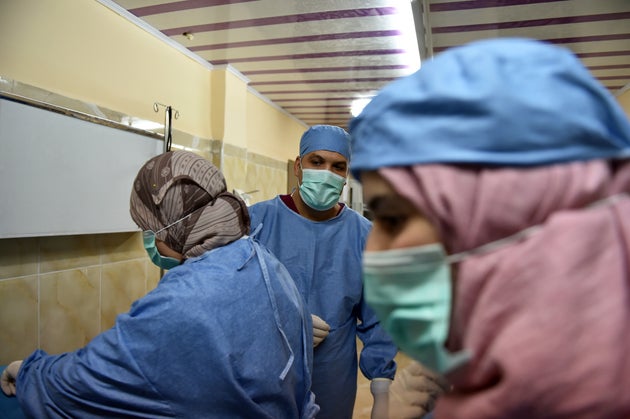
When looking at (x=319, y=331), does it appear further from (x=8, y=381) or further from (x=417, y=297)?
(x=417, y=297)

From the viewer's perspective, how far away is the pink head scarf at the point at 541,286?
0.35 metres

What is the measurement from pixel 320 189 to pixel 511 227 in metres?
1.42

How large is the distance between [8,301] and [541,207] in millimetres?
2083

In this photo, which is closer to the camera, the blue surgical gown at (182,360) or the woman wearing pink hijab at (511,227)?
the woman wearing pink hijab at (511,227)

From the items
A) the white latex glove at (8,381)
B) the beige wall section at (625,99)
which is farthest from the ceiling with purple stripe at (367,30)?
the white latex glove at (8,381)

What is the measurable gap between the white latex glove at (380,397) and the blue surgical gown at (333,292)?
0.07 metres

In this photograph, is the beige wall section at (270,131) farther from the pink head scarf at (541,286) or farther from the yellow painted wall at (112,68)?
the pink head scarf at (541,286)

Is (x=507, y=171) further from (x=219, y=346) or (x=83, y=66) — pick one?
(x=83, y=66)

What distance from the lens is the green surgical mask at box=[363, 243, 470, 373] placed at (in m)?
0.44

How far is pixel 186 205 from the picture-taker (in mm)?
1101

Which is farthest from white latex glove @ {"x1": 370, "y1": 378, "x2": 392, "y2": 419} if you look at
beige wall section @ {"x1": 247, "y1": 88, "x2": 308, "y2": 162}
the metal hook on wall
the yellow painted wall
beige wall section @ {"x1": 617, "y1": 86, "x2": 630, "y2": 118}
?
beige wall section @ {"x1": 617, "y1": 86, "x2": 630, "y2": 118}

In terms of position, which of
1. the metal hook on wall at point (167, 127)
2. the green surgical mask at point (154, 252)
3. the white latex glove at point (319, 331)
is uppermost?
the metal hook on wall at point (167, 127)

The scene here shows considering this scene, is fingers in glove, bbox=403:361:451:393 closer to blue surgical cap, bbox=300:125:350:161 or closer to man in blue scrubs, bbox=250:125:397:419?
man in blue scrubs, bbox=250:125:397:419

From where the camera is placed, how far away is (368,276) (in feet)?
1.72
